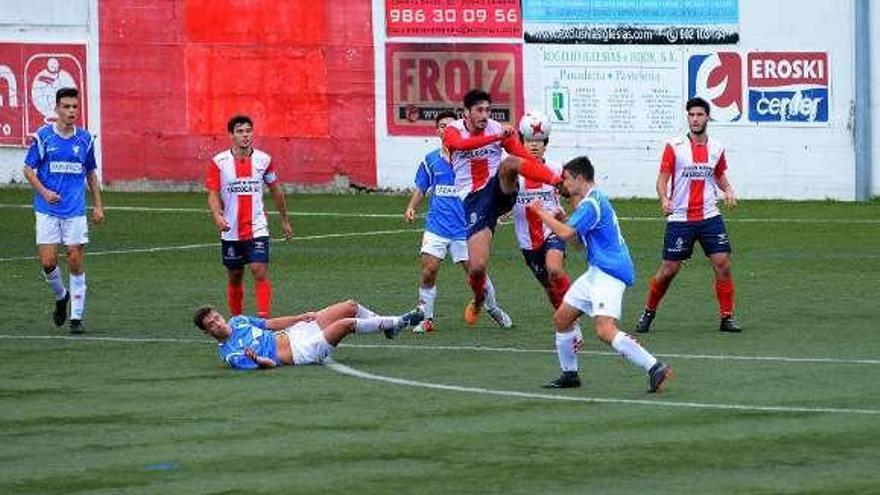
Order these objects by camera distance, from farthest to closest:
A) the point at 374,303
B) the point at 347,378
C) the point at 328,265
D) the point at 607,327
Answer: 1. the point at 328,265
2. the point at 374,303
3. the point at 347,378
4. the point at 607,327

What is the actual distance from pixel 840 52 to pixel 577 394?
22.1 meters

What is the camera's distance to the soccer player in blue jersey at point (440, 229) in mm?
23438

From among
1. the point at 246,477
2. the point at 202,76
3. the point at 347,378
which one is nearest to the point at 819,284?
the point at 347,378

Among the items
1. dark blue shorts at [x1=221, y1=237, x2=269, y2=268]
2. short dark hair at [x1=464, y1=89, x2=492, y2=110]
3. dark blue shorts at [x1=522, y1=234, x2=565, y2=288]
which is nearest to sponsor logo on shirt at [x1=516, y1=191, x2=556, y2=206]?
dark blue shorts at [x1=522, y1=234, x2=565, y2=288]

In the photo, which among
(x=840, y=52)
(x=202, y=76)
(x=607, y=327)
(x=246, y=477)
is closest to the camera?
(x=246, y=477)

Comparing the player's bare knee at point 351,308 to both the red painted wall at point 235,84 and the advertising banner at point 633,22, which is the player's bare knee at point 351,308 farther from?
the red painted wall at point 235,84

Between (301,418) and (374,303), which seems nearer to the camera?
(301,418)

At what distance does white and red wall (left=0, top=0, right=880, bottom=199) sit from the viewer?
129 feet

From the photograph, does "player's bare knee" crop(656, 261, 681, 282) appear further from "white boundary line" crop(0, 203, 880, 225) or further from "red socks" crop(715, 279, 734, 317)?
"white boundary line" crop(0, 203, 880, 225)

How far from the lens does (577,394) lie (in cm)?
1803

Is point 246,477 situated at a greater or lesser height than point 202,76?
lesser

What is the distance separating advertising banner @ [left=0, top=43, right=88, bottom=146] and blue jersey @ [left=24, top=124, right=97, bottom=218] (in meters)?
19.4

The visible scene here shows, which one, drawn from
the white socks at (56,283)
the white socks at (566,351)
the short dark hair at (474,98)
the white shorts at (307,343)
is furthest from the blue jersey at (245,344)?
the white socks at (56,283)

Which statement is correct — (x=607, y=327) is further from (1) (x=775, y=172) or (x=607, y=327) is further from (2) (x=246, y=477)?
(1) (x=775, y=172)
